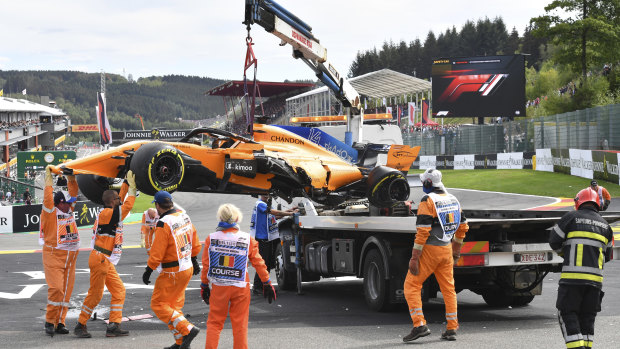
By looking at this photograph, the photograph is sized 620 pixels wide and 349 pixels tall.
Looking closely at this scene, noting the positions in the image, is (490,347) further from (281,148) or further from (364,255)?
(281,148)

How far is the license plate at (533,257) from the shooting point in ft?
30.1

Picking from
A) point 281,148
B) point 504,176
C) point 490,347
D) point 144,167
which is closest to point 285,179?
point 281,148

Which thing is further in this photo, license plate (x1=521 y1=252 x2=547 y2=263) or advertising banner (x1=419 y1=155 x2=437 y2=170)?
advertising banner (x1=419 y1=155 x2=437 y2=170)

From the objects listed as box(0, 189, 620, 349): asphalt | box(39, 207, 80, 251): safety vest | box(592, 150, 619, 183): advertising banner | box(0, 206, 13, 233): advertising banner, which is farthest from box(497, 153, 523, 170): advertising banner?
box(39, 207, 80, 251): safety vest

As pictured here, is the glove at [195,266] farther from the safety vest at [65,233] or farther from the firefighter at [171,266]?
the safety vest at [65,233]

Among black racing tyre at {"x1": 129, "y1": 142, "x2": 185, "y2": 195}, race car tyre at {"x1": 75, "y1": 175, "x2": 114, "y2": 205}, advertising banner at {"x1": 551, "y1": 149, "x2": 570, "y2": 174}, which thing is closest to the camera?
black racing tyre at {"x1": 129, "y1": 142, "x2": 185, "y2": 195}

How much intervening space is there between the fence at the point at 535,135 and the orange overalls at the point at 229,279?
2112 centimetres

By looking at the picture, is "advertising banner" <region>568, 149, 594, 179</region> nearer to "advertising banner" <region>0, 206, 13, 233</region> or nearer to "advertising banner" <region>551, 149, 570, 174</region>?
Result: "advertising banner" <region>551, 149, 570, 174</region>

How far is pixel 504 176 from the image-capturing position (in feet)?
112

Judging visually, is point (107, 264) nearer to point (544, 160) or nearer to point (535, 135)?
point (544, 160)

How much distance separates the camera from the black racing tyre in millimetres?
9719

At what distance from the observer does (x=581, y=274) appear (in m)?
6.54

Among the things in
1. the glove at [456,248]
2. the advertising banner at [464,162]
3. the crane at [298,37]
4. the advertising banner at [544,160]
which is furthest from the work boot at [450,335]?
the advertising banner at [464,162]

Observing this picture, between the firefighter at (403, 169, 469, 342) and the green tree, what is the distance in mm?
34783
